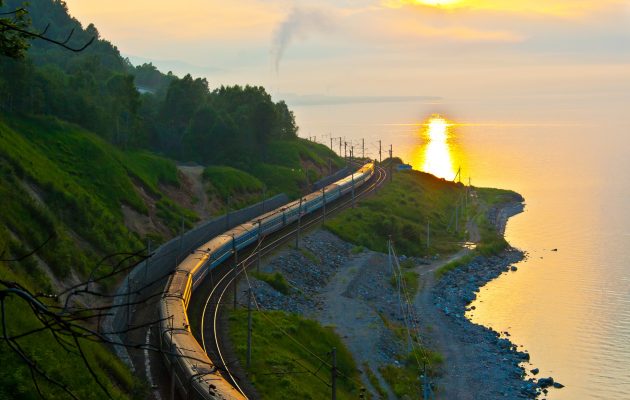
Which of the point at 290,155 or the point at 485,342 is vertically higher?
the point at 290,155

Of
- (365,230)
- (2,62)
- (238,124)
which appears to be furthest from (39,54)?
(365,230)

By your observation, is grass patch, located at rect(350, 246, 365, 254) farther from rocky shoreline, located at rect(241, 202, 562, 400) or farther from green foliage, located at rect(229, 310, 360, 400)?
green foliage, located at rect(229, 310, 360, 400)

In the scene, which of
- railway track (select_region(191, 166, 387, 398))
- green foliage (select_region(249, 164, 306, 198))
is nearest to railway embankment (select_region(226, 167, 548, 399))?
railway track (select_region(191, 166, 387, 398))

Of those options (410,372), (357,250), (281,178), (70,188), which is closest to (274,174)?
(281,178)

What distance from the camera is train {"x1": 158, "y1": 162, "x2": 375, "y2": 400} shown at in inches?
1198

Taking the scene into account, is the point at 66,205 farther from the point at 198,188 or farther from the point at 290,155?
the point at 290,155

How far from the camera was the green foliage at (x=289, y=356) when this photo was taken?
39.2m

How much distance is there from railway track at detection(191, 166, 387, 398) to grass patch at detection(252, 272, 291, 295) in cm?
151

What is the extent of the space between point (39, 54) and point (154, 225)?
89.0 m

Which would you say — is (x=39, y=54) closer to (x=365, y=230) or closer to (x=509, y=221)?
(x=365, y=230)

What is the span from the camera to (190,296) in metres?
51.4

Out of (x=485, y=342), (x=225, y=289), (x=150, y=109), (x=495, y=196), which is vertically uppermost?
(x=150, y=109)

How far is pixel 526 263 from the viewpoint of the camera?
94938 mm

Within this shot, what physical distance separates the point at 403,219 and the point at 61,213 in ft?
182
